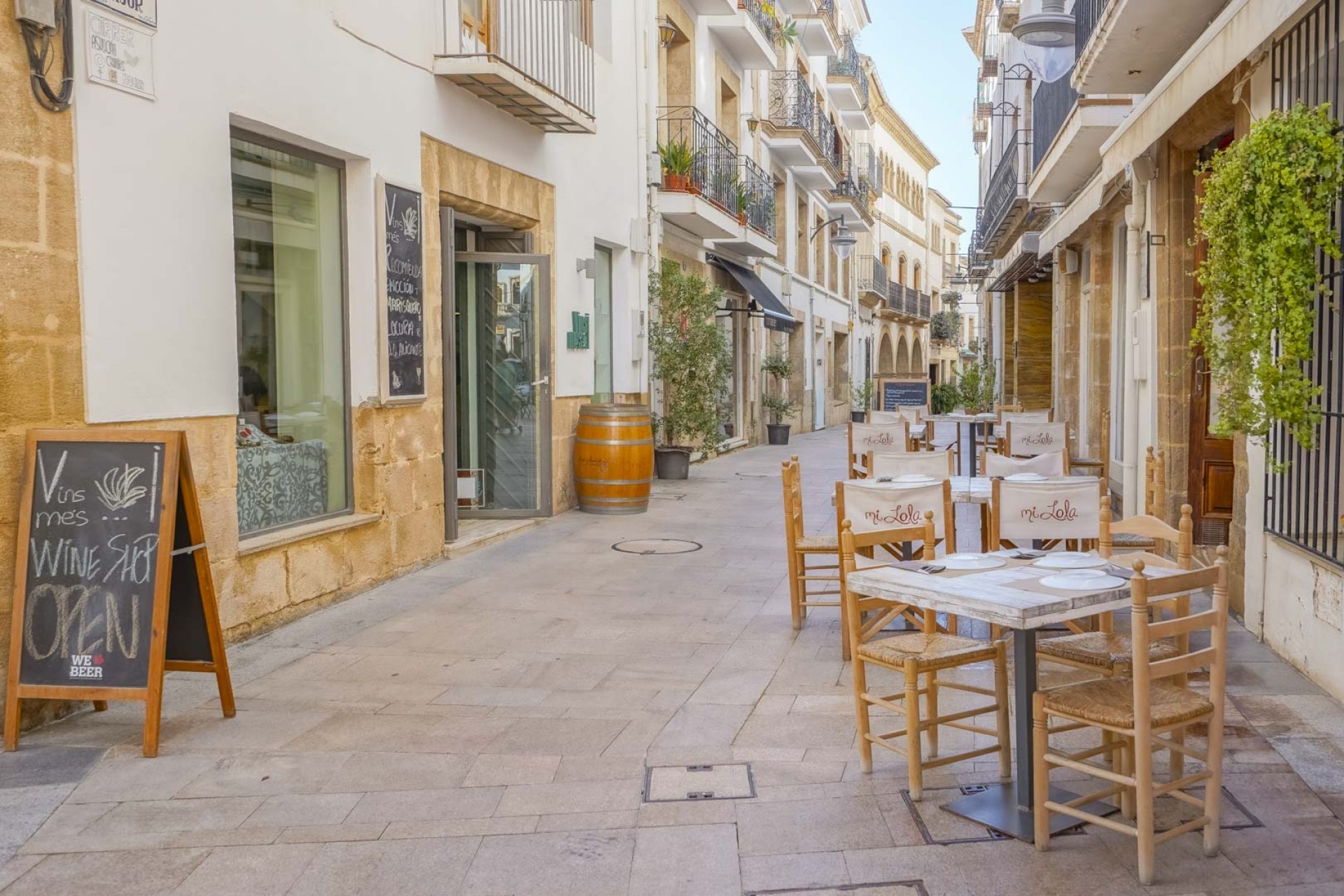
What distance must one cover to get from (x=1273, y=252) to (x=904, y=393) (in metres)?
16.2

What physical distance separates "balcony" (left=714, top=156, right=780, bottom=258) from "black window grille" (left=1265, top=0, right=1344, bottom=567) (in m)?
11.4

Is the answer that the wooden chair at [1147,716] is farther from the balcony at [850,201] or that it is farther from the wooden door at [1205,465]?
the balcony at [850,201]

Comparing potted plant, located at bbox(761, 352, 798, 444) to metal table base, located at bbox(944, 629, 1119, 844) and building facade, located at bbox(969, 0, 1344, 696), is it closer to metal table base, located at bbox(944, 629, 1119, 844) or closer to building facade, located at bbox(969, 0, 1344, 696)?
building facade, located at bbox(969, 0, 1344, 696)

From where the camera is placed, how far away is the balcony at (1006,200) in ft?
56.5

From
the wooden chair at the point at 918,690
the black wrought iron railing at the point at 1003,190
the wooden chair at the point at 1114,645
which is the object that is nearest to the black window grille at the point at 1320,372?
the wooden chair at the point at 1114,645

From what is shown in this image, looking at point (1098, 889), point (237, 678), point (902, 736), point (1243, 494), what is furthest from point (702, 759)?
point (1243, 494)

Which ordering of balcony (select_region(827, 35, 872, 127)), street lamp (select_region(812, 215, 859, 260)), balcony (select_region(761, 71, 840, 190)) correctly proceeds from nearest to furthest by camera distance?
1. balcony (select_region(761, 71, 840, 190))
2. street lamp (select_region(812, 215, 859, 260))
3. balcony (select_region(827, 35, 872, 127))

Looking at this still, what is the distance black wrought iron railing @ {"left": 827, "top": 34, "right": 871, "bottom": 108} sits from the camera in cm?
2786

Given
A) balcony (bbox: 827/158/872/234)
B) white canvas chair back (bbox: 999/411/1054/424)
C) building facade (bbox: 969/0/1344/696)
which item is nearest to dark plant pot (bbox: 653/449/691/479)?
white canvas chair back (bbox: 999/411/1054/424)

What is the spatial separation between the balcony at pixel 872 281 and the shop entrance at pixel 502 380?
25102 millimetres

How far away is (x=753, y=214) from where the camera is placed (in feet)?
59.4

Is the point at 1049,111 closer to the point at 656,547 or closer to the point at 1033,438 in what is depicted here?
the point at 1033,438

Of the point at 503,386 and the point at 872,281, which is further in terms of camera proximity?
the point at 872,281

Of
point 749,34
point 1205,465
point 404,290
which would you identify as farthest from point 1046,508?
point 749,34
